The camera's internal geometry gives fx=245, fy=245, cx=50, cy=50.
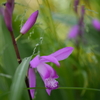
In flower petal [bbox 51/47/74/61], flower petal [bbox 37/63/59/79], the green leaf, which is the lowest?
flower petal [bbox 37/63/59/79]

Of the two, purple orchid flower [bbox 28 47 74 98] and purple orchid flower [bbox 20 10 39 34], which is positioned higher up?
purple orchid flower [bbox 20 10 39 34]

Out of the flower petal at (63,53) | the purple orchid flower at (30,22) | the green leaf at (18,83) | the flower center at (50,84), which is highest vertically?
the purple orchid flower at (30,22)

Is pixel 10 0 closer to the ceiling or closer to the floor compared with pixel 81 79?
closer to the ceiling

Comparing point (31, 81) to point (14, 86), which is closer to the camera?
point (14, 86)

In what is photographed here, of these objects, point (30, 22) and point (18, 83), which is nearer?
point (18, 83)

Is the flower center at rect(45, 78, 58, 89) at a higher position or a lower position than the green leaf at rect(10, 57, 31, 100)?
lower

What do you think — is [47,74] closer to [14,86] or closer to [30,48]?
[14,86]

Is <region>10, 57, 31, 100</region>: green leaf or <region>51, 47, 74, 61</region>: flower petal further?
<region>51, 47, 74, 61</region>: flower petal

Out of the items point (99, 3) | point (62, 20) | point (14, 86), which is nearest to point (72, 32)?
point (62, 20)

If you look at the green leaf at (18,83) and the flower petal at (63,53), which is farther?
the flower petal at (63,53)

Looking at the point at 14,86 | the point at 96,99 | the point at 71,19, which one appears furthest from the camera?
the point at 71,19

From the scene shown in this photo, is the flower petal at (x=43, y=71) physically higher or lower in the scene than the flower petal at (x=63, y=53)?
lower
